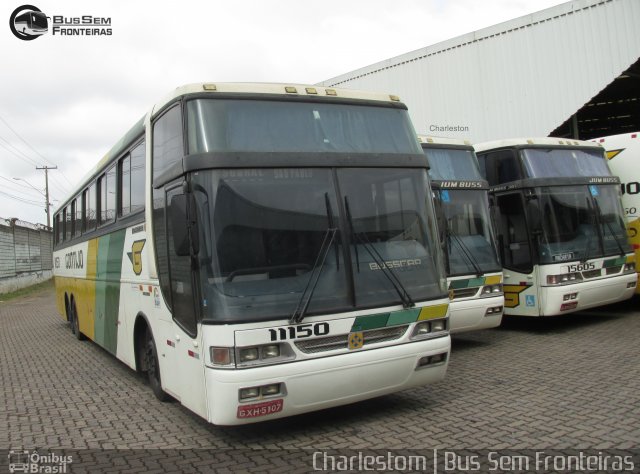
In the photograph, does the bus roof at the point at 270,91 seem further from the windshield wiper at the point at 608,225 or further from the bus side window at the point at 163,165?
the windshield wiper at the point at 608,225

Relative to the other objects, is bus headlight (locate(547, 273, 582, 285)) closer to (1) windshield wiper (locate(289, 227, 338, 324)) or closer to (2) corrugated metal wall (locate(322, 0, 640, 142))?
(1) windshield wiper (locate(289, 227, 338, 324))

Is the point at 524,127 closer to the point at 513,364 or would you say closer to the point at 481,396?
the point at 513,364

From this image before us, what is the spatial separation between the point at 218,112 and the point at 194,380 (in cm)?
228

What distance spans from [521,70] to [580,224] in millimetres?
7539

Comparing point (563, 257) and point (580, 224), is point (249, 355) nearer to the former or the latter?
point (563, 257)

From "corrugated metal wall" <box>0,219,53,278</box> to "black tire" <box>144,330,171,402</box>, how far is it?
85.6 ft

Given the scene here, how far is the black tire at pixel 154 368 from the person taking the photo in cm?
619

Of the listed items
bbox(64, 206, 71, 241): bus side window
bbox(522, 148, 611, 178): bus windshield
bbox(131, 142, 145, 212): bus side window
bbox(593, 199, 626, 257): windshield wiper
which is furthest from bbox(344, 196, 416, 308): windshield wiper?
bbox(64, 206, 71, 241): bus side window

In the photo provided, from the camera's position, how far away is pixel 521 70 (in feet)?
50.6

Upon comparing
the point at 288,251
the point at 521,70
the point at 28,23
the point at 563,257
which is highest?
the point at 28,23

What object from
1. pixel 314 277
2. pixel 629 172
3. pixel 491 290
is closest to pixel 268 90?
pixel 314 277

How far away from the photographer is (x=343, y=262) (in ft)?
15.8

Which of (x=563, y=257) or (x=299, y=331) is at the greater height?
(x=563, y=257)

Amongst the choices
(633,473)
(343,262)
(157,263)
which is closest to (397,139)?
(343,262)
